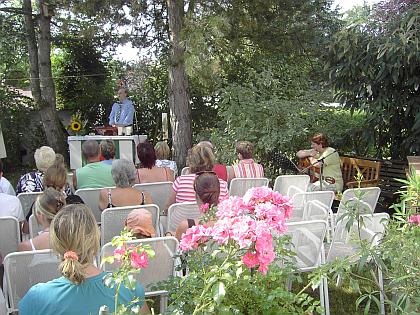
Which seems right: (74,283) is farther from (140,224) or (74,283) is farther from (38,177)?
(38,177)

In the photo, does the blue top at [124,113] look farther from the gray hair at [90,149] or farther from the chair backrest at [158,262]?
the chair backrest at [158,262]

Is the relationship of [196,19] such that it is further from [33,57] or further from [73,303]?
[73,303]

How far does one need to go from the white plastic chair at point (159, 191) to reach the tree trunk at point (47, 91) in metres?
6.67

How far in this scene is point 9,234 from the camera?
10.1ft

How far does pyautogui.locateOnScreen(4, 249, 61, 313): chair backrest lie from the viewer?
237 cm

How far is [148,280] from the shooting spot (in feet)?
8.75

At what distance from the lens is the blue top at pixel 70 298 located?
175cm

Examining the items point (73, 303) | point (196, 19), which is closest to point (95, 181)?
point (73, 303)

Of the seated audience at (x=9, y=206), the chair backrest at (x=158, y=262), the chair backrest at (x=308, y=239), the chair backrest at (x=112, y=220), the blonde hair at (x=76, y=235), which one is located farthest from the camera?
the seated audience at (x=9, y=206)

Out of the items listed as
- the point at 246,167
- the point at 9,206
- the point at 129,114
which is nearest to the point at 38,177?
the point at 9,206

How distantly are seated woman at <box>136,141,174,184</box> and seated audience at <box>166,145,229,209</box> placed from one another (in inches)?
21.8

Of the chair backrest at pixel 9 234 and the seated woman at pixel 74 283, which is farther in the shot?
the chair backrest at pixel 9 234

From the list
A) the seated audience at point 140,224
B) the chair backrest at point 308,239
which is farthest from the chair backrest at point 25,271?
the chair backrest at point 308,239

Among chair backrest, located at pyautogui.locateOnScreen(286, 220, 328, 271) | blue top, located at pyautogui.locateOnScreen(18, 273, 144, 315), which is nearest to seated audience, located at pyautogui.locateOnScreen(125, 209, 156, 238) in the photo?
chair backrest, located at pyautogui.locateOnScreen(286, 220, 328, 271)
